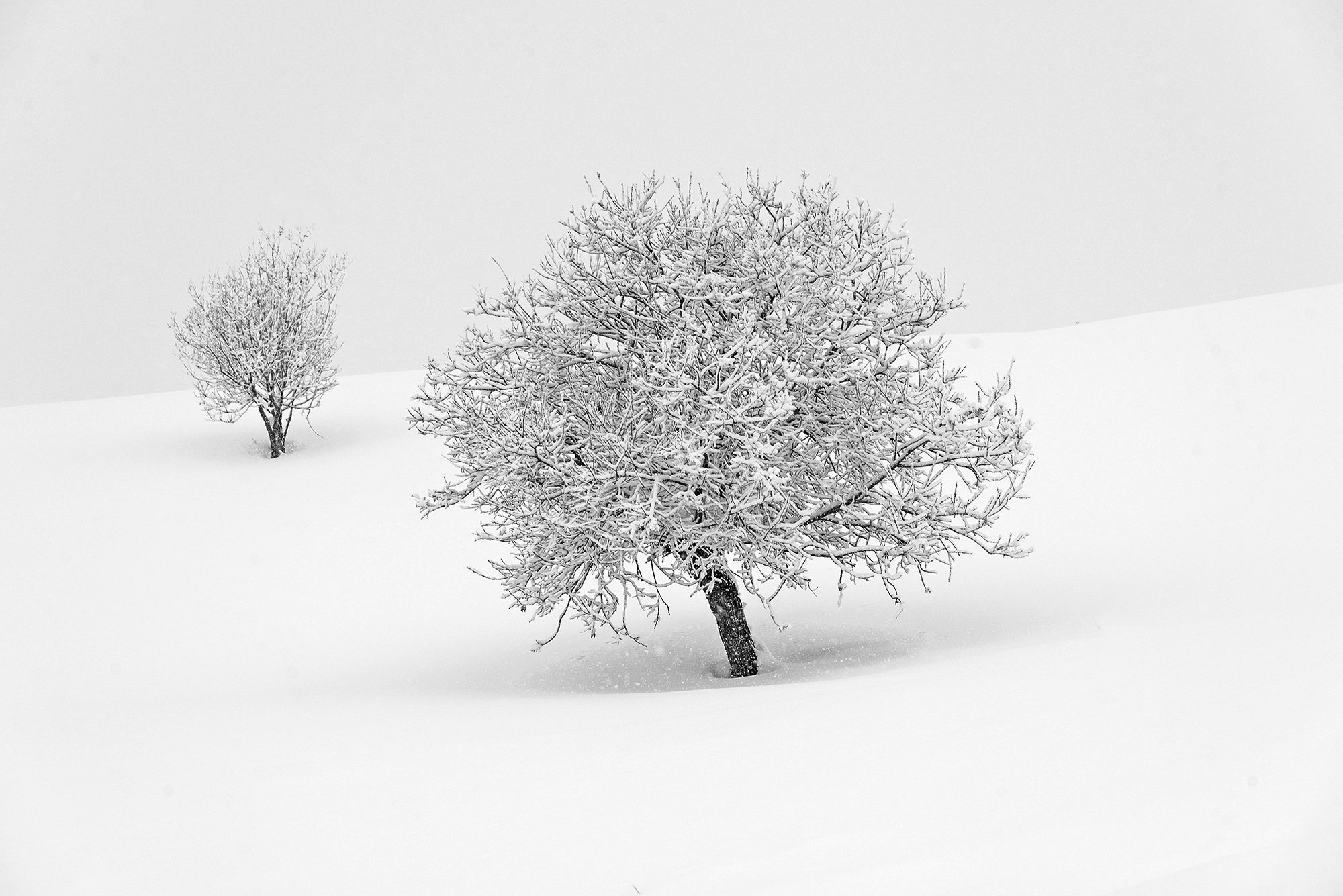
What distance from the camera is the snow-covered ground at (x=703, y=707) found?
4406mm

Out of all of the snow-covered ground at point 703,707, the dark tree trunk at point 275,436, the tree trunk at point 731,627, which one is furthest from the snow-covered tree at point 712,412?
the dark tree trunk at point 275,436

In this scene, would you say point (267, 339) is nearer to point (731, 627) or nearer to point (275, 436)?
point (275, 436)

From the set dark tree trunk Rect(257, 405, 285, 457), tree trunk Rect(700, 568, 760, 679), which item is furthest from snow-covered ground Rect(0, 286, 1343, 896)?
dark tree trunk Rect(257, 405, 285, 457)

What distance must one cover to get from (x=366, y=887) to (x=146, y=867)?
138 centimetres

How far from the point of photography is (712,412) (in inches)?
344

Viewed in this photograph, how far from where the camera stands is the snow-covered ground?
4406 millimetres

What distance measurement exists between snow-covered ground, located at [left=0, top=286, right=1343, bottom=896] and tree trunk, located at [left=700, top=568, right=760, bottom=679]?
311 millimetres

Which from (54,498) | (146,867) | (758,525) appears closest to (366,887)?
(146,867)

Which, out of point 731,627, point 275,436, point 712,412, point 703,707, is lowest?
point 703,707

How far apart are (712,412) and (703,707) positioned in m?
2.58

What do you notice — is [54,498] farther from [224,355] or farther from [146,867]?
[146,867]

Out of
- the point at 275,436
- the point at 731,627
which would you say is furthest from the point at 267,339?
the point at 731,627

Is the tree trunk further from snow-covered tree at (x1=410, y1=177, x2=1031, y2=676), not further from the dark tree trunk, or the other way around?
the dark tree trunk

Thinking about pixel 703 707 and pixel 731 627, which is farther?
pixel 731 627
